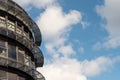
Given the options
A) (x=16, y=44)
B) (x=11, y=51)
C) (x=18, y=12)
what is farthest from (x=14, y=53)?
(x=18, y=12)

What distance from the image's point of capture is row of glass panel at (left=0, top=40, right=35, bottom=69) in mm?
43750

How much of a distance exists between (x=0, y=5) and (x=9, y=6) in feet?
5.37

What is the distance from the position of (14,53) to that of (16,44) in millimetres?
1405

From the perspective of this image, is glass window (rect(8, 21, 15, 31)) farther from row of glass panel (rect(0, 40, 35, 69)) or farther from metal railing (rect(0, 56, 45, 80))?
metal railing (rect(0, 56, 45, 80))

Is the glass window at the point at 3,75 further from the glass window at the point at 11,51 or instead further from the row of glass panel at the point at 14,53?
the glass window at the point at 11,51

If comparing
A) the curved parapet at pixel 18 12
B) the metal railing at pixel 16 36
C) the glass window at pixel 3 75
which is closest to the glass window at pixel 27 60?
the metal railing at pixel 16 36

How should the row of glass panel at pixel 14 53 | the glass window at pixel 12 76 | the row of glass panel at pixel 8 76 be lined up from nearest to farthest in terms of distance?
the row of glass panel at pixel 8 76 < the glass window at pixel 12 76 < the row of glass panel at pixel 14 53

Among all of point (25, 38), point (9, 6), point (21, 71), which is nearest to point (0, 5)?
point (9, 6)

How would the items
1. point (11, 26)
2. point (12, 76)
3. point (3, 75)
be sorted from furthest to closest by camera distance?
point (11, 26), point (12, 76), point (3, 75)

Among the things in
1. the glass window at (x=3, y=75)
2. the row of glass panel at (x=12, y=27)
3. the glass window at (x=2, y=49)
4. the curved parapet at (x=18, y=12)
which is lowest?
the glass window at (x=3, y=75)

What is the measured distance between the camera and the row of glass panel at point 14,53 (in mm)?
43750

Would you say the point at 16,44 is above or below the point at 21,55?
above

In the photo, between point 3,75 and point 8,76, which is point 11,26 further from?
point 3,75

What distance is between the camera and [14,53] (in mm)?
45094
